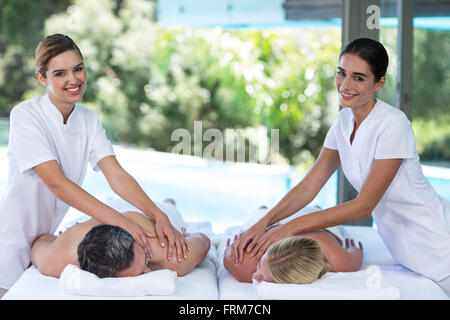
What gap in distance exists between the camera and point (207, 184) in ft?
24.0

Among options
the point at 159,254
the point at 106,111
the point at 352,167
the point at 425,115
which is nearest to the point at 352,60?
the point at 352,167

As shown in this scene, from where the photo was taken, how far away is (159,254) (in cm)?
213

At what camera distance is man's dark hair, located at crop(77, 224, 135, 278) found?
1.88 m

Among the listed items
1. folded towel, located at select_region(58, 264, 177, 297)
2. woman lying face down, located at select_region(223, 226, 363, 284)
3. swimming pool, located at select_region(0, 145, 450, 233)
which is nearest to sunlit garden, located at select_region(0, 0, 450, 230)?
swimming pool, located at select_region(0, 145, 450, 233)

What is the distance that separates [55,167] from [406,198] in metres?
1.41

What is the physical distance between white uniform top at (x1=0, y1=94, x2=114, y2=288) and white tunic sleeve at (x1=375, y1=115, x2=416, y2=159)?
1238mm

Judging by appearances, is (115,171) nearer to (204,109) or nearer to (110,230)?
(110,230)

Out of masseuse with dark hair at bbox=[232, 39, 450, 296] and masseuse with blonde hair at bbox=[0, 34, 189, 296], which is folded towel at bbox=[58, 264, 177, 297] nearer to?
masseuse with blonde hair at bbox=[0, 34, 189, 296]

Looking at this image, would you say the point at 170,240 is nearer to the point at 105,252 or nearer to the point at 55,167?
the point at 105,252

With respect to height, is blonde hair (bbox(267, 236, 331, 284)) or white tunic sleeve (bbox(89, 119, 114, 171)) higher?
white tunic sleeve (bbox(89, 119, 114, 171))

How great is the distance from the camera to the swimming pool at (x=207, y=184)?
6195 mm

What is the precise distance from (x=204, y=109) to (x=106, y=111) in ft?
5.92

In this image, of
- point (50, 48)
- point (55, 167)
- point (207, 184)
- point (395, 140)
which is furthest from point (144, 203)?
point (207, 184)

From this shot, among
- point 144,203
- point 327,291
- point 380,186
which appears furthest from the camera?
point 144,203
